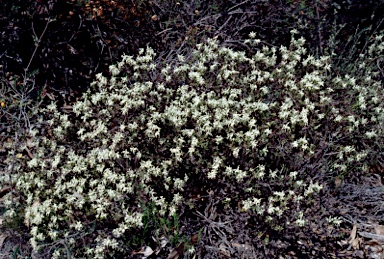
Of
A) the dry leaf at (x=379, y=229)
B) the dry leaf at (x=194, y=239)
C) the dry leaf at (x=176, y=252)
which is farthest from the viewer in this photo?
the dry leaf at (x=379, y=229)

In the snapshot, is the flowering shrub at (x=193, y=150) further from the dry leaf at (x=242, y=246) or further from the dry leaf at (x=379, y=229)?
the dry leaf at (x=379, y=229)

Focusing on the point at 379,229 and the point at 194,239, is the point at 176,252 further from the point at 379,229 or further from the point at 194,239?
the point at 379,229

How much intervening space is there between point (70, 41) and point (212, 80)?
1.70 m

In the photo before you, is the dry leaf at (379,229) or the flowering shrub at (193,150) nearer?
the flowering shrub at (193,150)

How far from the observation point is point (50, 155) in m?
3.29

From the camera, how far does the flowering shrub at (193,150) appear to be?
2906mm

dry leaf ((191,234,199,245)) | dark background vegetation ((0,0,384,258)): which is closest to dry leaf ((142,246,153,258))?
dry leaf ((191,234,199,245))

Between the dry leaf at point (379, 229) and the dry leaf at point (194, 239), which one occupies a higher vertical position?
the dry leaf at point (194, 239)

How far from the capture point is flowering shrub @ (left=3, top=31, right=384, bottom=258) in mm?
2906

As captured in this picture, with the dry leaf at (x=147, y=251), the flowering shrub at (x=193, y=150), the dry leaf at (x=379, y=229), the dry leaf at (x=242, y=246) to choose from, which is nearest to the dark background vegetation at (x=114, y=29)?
the flowering shrub at (x=193, y=150)

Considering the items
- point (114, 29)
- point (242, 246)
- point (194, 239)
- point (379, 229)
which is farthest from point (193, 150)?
point (114, 29)

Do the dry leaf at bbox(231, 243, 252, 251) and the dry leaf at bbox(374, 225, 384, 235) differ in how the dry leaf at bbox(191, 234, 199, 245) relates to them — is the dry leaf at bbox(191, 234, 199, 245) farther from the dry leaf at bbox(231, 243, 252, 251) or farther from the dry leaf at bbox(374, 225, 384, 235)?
the dry leaf at bbox(374, 225, 384, 235)

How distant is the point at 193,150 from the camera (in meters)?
2.96

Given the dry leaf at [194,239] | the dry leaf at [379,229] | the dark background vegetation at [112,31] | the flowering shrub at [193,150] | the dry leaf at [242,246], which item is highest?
the dark background vegetation at [112,31]
